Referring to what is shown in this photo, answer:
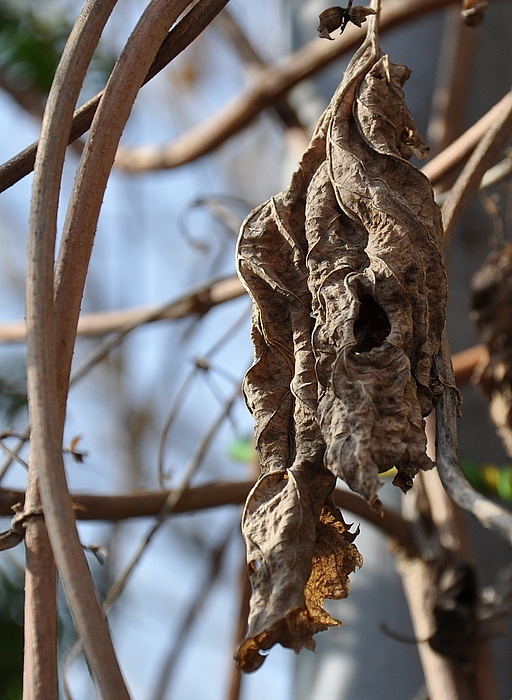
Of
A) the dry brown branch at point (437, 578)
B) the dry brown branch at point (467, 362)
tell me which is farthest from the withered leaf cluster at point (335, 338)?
the dry brown branch at point (467, 362)

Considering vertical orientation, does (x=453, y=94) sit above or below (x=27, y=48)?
below

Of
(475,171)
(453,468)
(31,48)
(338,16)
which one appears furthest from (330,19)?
(31,48)

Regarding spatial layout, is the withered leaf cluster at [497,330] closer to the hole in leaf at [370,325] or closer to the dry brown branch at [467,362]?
the dry brown branch at [467,362]

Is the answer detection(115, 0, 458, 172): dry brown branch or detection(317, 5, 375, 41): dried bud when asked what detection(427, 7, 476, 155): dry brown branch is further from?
detection(317, 5, 375, 41): dried bud

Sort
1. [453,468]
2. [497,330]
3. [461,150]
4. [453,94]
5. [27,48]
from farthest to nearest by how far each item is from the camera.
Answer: [27,48], [453,94], [497,330], [461,150], [453,468]

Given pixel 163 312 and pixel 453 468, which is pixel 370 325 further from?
pixel 163 312

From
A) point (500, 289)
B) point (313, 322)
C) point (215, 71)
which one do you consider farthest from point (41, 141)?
point (215, 71)
